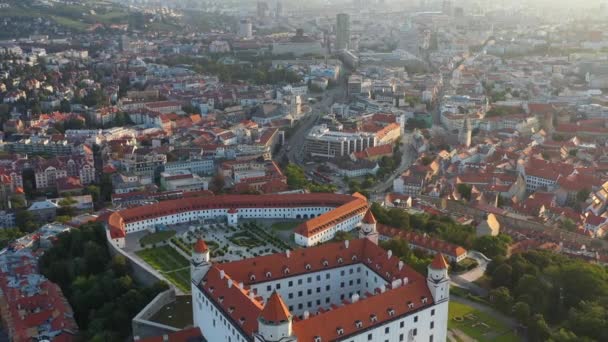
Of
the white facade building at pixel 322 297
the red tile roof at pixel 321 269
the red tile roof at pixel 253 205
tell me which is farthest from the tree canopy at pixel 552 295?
the red tile roof at pixel 253 205

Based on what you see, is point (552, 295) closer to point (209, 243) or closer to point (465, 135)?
point (209, 243)

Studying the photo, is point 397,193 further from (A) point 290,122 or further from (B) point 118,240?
(A) point 290,122

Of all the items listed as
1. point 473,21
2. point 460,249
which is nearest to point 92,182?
point 460,249

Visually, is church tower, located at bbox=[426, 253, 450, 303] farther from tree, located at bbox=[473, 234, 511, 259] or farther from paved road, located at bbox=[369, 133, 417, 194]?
paved road, located at bbox=[369, 133, 417, 194]

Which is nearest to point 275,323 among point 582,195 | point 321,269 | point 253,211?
point 321,269

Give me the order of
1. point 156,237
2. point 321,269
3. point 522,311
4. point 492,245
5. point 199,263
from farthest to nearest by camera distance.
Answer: point 156,237, point 492,245, point 522,311, point 321,269, point 199,263

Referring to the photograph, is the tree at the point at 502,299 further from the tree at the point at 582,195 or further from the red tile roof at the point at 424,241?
the tree at the point at 582,195
